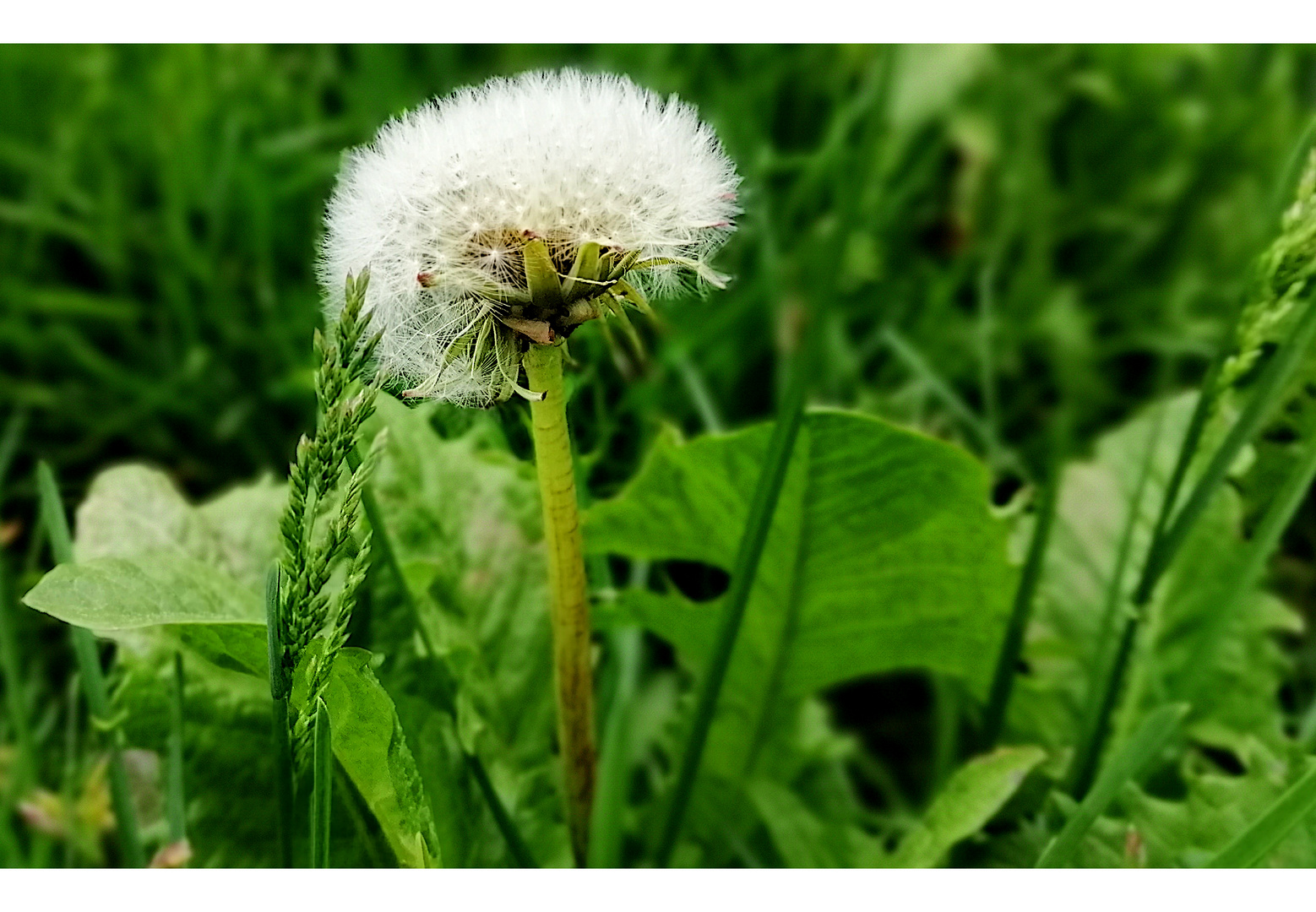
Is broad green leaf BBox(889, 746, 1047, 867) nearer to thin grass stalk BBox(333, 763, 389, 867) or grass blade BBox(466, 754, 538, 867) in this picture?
grass blade BBox(466, 754, 538, 867)

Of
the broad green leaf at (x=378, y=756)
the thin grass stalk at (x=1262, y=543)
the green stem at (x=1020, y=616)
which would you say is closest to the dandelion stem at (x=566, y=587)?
the broad green leaf at (x=378, y=756)

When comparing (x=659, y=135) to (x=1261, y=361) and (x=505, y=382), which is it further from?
(x=1261, y=361)

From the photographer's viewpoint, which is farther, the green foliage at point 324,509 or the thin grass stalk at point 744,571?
the thin grass stalk at point 744,571

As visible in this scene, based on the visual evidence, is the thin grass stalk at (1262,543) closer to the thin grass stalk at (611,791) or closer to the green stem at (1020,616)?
the green stem at (1020,616)

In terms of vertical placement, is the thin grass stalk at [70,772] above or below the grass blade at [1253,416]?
below

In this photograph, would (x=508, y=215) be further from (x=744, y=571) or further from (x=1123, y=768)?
(x=1123, y=768)

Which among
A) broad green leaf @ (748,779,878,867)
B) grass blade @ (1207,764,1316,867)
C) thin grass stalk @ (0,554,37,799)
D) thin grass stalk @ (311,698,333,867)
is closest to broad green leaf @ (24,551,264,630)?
thin grass stalk @ (311,698,333,867)

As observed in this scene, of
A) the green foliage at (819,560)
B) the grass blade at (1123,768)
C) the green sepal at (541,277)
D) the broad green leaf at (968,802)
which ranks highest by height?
the green sepal at (541,277)

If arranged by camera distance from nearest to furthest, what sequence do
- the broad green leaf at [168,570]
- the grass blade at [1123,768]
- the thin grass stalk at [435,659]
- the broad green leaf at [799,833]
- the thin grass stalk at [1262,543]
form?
1. the broad green leaf at [168,570]
2. the grass blade at [1123,768]
3. the thin grass stalk at [435,659]
4. the thin grass stalk at [1262,543]
5. the broad green leaf at [799,833]
